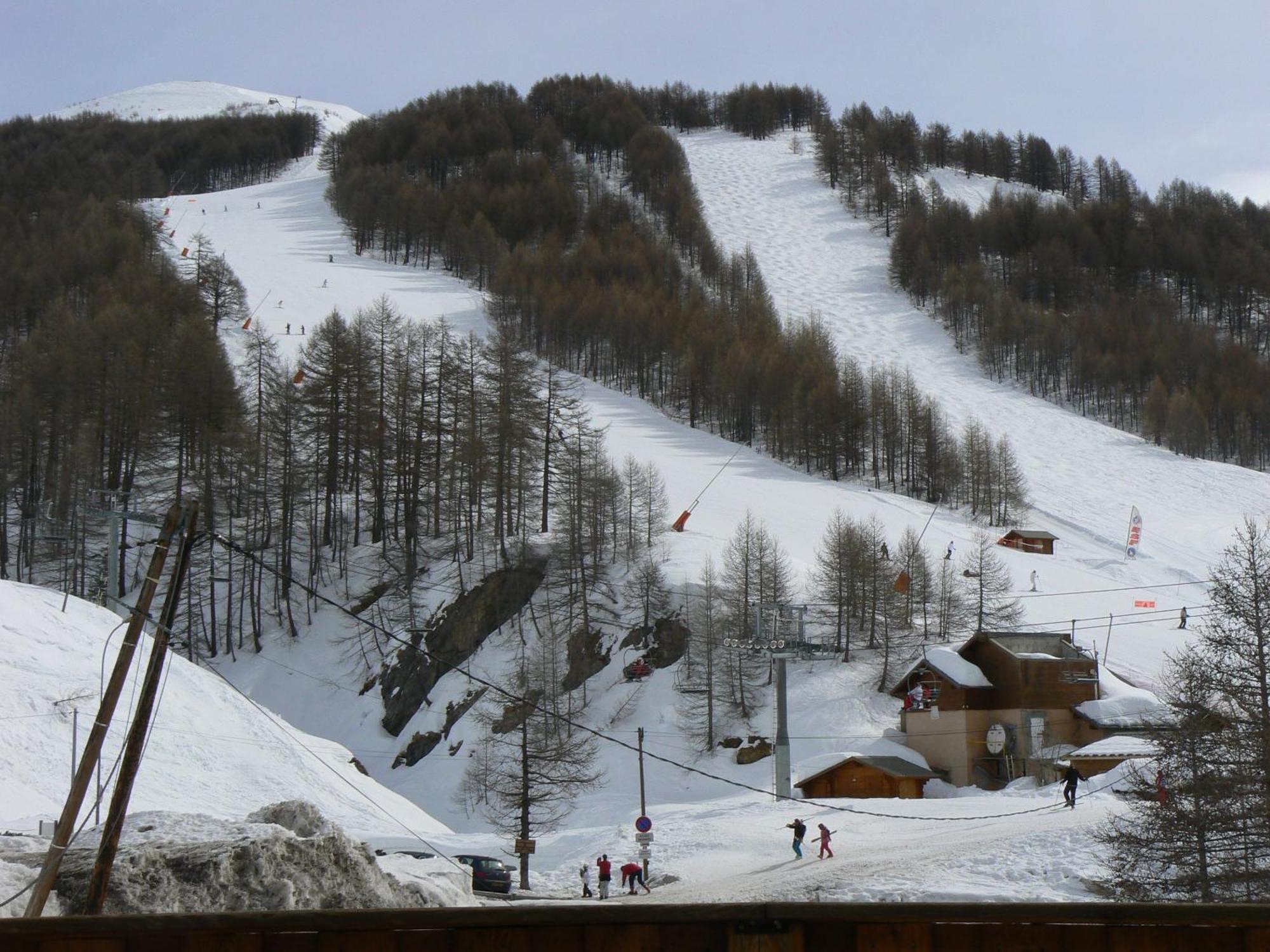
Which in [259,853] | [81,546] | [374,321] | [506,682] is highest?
[374,321]

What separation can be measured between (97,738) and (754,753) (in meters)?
38.5

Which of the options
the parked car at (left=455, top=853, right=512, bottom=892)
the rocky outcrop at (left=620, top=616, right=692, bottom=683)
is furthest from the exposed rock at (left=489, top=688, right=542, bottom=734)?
the parked car at (left=455, top=853, right=512, bottom=892)

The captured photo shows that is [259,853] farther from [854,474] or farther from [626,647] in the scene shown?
[854,474]

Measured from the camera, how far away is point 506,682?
2167 inches

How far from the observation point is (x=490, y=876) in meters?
28.4

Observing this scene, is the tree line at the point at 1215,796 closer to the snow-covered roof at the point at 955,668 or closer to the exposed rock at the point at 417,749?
the snow-covered roof at the point at 955,668

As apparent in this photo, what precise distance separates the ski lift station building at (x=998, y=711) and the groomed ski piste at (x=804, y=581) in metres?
1.86

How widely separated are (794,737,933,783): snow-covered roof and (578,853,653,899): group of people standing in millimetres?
17175

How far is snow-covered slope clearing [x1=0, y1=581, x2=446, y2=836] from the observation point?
3084 cm

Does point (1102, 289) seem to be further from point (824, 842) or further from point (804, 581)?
point (824, 842)

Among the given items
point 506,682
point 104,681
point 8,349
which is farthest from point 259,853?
point 8,349

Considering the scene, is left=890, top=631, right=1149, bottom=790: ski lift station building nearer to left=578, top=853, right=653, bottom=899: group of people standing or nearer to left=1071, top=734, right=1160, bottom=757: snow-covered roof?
left=1071, top=734, right=1160, bottom=757: snow-covered roof

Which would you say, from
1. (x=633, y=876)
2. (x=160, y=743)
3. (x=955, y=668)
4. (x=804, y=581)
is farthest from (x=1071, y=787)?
(x=804, y=581)

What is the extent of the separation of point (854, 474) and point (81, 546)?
5706cm
